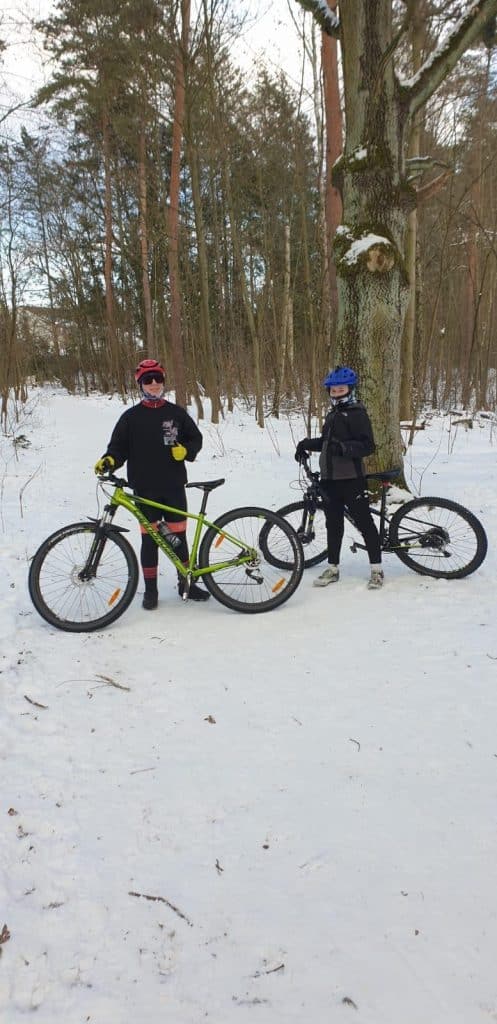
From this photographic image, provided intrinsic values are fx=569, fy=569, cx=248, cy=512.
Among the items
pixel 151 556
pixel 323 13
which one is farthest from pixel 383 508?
pixel 323 13

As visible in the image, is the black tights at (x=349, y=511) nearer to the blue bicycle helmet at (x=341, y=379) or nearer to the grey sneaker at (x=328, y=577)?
the grey sneaker at (x=328, y=577)

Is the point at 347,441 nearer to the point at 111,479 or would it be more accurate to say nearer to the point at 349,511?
the point at 349,511

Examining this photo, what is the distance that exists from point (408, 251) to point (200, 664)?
10.9 metres

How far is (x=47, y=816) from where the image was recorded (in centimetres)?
218

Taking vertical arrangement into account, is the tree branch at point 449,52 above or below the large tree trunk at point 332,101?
below

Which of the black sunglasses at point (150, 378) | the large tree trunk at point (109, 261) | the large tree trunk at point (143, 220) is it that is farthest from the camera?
the large tree trunk at point (109, 261)

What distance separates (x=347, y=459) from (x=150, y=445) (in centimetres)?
147

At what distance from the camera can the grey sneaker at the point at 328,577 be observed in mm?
4543

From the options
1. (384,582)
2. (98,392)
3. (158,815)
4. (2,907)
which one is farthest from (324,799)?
(98,392)

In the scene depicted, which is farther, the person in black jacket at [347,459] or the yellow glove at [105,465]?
the person in black jacket at [347,459]

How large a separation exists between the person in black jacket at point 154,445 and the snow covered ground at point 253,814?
0.81 metres

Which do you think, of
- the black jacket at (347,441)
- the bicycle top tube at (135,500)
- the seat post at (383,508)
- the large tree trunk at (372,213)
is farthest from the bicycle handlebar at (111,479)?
the large tree trunk at (372,213)

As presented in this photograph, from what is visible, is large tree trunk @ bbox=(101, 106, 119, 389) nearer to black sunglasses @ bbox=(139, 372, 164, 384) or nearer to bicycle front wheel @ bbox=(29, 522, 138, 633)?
black sunglasses @ bbox=(139, 372, 164, 384)

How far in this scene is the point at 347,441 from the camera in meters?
4.28
